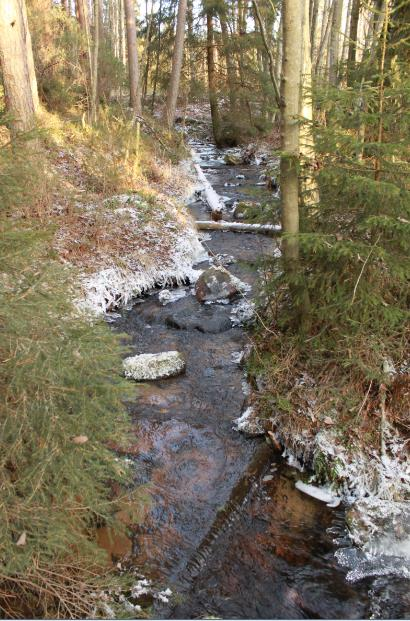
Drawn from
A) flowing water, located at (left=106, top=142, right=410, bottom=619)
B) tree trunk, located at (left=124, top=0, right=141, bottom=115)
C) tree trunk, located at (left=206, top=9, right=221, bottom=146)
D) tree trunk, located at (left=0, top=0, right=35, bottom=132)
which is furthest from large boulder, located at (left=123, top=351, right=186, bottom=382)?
tree trunk, located at (left=206, top=9, right=221, bottom=146)

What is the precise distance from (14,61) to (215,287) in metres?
5.38

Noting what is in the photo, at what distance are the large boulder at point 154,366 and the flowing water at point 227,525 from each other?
0.12m

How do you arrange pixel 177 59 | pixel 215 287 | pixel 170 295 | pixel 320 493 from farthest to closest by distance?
pixel 177 59, pixel 170 295, pixel 215 287, pixel 320 493

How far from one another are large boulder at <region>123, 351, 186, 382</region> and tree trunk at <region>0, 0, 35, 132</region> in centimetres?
459

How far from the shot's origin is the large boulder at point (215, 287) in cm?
808

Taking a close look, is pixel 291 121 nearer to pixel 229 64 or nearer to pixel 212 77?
pixel 229 64

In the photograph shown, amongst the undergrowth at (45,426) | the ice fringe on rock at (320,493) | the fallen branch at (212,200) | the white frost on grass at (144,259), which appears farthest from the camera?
the fallen branch at (212,200)

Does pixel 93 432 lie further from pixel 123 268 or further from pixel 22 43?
pixel 22 43

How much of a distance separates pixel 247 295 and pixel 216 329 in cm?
118

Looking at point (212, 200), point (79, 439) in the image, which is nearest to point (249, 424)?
point (79, 439)

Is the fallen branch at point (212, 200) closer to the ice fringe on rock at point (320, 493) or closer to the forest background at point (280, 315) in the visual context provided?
the forest background at point (280, 315)

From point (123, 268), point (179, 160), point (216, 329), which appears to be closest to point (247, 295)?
point (216, 329)

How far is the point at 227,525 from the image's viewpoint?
3.94 meters

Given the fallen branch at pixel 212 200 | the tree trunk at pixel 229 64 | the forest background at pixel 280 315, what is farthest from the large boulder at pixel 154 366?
the tree trunk at pixel 229 64
